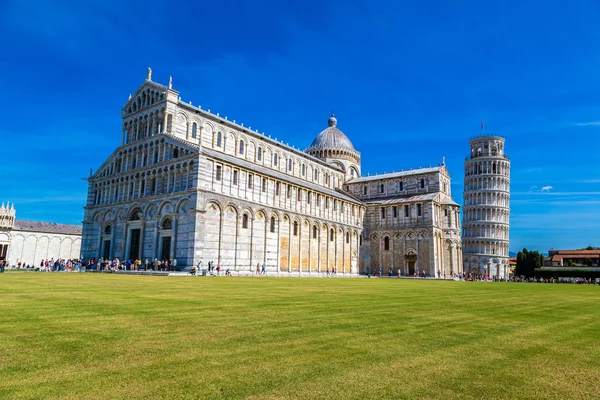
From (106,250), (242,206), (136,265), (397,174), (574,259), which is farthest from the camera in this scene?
(574,259)

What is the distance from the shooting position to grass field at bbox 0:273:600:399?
4762 mm

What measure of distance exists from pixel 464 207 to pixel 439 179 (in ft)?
99.0

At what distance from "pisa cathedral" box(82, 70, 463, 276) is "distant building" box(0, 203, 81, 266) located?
2574cm

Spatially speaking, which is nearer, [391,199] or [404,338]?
[404,338]

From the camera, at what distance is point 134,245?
4478cm

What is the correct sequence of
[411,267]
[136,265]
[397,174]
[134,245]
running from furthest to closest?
[397,174], [411,267], [134,245], [136,265]

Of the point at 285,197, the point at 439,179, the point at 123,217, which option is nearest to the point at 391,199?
the point at 439,179

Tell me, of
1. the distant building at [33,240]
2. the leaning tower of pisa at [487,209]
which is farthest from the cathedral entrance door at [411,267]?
the distant building at [33,240]

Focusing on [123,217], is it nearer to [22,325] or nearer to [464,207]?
[22,325]

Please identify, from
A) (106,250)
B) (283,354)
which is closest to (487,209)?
(106,250)

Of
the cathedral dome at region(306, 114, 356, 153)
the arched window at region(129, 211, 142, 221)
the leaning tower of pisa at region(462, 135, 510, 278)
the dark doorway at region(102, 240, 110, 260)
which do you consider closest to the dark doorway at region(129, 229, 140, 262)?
the arched window at region(129, 211, 142, 221)

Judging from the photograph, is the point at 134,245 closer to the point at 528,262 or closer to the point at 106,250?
the point at 106,250

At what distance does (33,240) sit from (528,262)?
309 ft

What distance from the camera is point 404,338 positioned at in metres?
7.50
